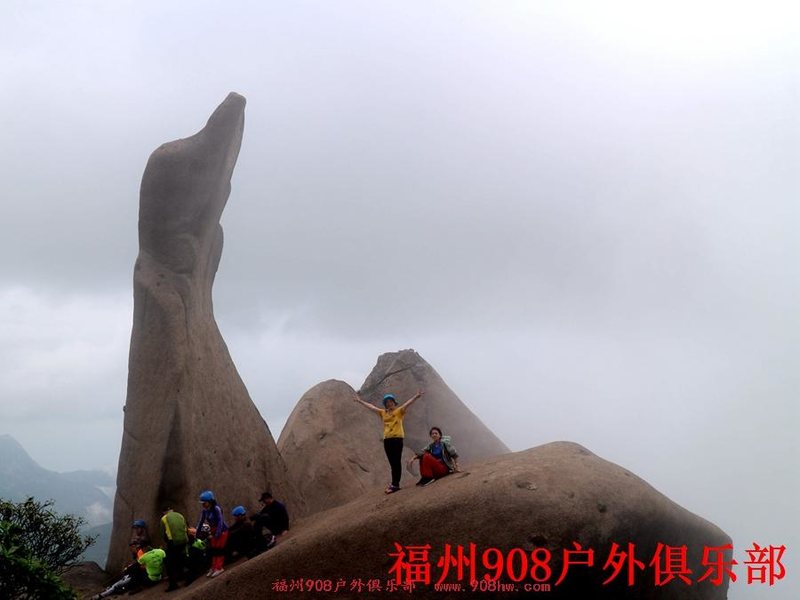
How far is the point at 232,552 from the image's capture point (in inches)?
304

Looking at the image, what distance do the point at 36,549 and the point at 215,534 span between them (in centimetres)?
386

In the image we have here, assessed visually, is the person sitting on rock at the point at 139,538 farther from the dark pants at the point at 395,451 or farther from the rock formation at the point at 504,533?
the dark pants at the point at 395,451

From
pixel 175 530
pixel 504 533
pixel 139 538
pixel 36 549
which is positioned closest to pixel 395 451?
pixel 504 533

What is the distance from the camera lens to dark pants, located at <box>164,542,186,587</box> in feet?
25.2

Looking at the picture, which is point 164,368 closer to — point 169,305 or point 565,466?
point 169,305

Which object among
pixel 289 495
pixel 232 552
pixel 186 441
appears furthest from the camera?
pixel 289 495

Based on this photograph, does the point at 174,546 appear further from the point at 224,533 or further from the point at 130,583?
the point at 130,583

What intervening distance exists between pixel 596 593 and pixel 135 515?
692 cm

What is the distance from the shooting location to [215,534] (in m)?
7.69

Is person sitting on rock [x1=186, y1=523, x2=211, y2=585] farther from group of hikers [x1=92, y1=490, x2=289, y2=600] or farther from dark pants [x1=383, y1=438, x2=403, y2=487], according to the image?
dark pants [x1=383, y1=438, x2=403, y2=487]

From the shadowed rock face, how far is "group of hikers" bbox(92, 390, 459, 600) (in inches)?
41.7

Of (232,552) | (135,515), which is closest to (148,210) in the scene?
(135,515)

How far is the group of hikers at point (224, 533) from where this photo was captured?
7535mm

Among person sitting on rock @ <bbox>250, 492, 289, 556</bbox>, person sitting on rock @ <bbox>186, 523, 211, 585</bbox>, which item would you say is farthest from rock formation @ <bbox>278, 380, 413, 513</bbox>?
person sitting on rock @ <bbox>186, 523, 211, 585</bbox>
